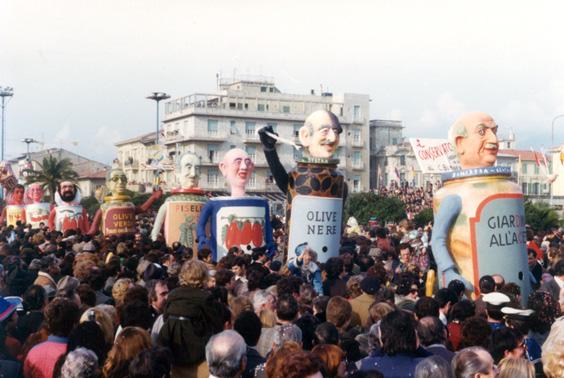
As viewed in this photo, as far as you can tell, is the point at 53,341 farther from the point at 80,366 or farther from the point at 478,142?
the point at 478,142

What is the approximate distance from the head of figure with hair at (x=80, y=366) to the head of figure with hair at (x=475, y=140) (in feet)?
28.7

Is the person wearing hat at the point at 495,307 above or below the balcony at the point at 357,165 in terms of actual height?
below

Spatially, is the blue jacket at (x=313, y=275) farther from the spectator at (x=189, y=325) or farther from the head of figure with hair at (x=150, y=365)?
the head of figure with hair at (x=150, y=365)

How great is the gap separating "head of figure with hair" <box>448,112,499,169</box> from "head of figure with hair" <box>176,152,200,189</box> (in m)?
9.95

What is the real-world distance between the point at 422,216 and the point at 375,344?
120ft

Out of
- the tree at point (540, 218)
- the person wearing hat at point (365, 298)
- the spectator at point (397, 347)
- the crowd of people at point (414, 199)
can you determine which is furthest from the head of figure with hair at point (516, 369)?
the crowd of people at point (414, 199)

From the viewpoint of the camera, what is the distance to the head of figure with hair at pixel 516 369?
16.0ft

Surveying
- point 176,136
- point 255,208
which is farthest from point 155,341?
point 176,136

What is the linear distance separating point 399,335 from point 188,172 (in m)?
16.6

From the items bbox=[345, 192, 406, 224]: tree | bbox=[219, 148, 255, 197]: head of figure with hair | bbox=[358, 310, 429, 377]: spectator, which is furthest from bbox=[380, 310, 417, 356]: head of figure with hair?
bbox=[345, 192, 406, 224]: tree

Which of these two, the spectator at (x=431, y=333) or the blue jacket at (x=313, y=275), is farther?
the blue jacket at (x=313, y=275)

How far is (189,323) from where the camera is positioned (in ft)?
21.8

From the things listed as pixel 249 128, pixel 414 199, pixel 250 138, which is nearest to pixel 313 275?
pixel 414 199

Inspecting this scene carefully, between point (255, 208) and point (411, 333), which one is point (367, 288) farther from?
point (255, 208)
